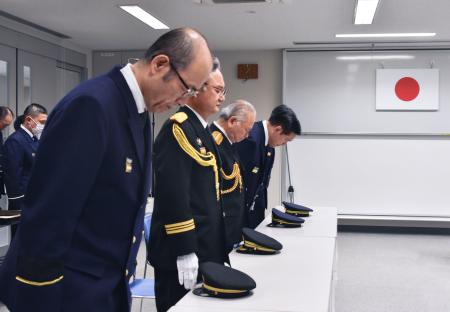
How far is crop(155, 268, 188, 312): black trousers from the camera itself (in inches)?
86.2

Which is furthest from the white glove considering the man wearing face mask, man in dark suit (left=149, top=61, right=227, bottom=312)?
the man wearing face mask

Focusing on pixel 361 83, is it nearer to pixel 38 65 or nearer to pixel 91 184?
pixel 38 65

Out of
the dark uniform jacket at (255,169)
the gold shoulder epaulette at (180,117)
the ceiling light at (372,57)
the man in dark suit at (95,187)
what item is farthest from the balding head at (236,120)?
the ceiling light at (372,57)

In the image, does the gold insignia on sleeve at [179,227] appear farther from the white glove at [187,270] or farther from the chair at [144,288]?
the chair at [144,288]

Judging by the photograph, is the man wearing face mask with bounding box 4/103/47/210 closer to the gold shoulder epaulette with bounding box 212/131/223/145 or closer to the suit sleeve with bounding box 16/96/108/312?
the gold shoulder epaulette with bounding box 212/131/223/145

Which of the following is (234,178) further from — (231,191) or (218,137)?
(218,137)

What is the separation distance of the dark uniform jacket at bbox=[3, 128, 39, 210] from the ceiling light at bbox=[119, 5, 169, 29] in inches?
66.8

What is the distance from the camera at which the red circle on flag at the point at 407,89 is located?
7.55m

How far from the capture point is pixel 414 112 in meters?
7.57

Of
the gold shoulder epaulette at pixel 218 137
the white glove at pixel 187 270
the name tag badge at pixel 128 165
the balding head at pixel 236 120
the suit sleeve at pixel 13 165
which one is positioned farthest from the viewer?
the suit sleeve at pixel 13 165

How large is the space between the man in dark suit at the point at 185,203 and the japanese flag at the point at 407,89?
5679 millimetres

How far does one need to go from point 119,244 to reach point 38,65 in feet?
20.2

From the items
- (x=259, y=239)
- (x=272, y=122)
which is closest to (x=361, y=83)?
(x=272, y=122)

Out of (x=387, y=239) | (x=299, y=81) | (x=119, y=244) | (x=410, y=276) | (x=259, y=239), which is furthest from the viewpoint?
(x=299, y=81)
